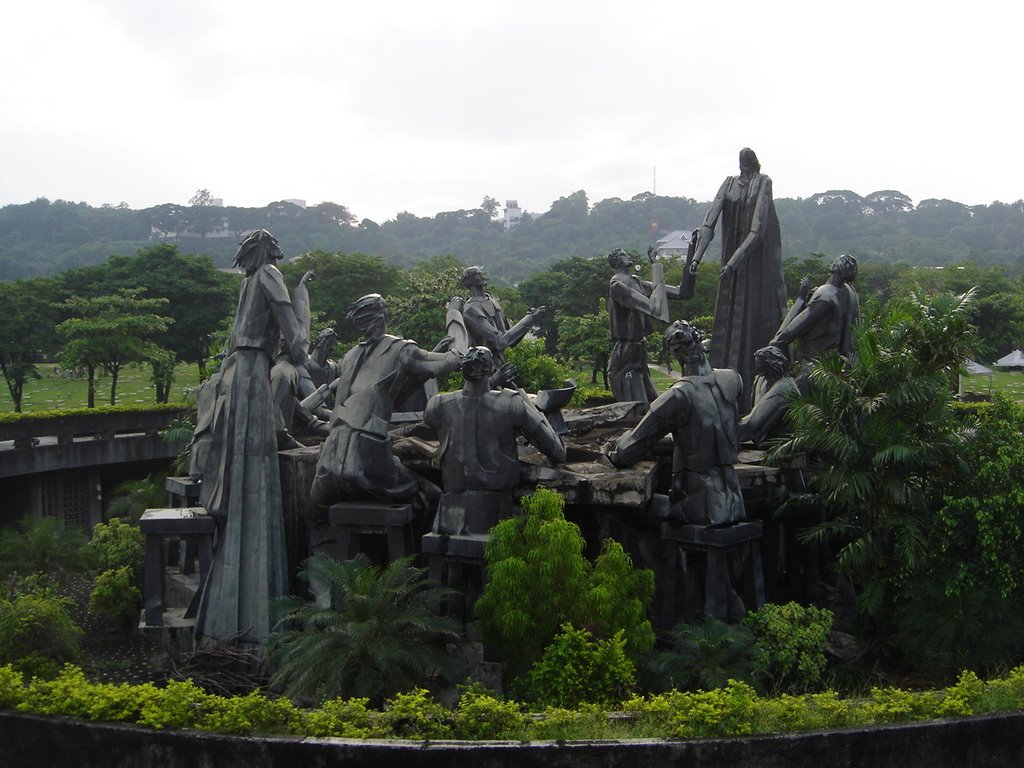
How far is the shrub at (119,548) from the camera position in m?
14.1

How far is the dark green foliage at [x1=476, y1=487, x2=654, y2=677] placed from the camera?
29.0ft

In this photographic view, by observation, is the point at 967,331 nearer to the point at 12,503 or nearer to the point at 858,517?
the point at 858,517

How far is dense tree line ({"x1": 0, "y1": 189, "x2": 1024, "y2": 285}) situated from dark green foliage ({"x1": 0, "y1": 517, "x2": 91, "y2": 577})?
77.4 metres

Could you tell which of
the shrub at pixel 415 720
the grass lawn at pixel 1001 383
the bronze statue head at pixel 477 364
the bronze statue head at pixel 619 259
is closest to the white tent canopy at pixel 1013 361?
the grass lawn at pixel 1001 383

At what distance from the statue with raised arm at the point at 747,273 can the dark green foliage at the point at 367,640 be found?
6620 mm

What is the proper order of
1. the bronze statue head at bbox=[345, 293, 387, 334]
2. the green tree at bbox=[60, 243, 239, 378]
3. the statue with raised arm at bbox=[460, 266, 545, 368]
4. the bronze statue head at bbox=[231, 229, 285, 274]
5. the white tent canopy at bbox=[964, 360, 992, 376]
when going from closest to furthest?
the white tent canopy at bbox=[964, 360, 992, 376] < the bronze statue head at bbox=[345, 293, 387, 334] < the bronze statue head at bbox=[231, 229, 285, 274] < the statue with raised arm at bbox=[460, 266, 545, 368] < the green tree at bbox=[60, 243, 239, 378]

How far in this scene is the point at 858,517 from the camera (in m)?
10.4

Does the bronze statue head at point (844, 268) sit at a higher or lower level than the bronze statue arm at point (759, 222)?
lower

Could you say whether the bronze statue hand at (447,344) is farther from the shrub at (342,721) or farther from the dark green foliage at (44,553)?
the shrub at (342,721)

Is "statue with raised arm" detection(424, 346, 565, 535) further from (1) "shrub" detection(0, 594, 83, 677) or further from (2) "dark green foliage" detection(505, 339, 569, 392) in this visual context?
(2) "dark green foliage" detection(505, 339, 569, 392)

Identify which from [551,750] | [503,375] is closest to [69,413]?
[503,375]

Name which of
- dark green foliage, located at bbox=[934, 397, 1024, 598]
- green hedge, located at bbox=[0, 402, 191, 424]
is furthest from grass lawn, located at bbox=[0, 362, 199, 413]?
dark green foliage, located at bbox=[934, 397, 1024, 598]

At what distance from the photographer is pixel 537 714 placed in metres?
7.82

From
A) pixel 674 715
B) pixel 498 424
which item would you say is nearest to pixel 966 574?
pixel 674 715
